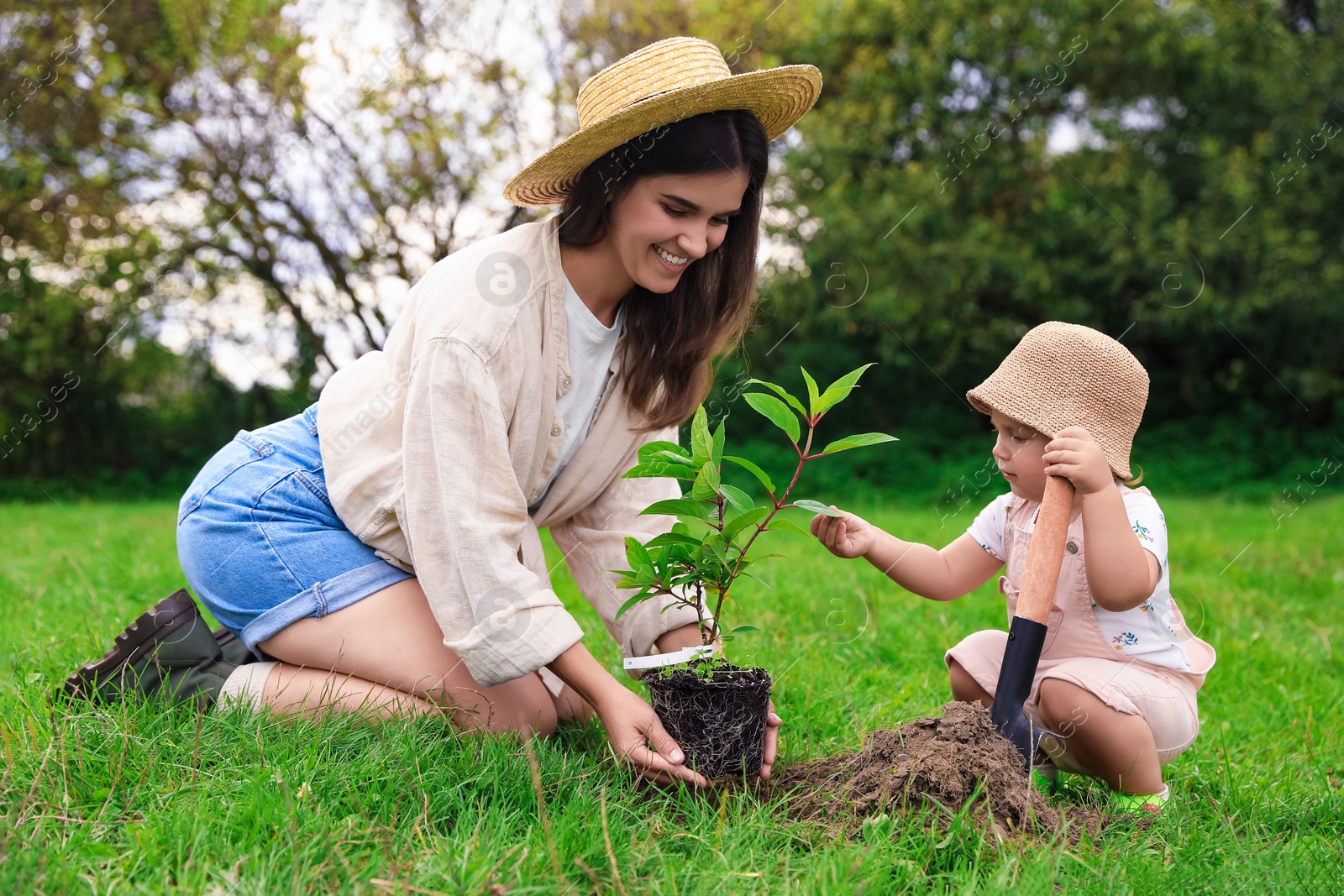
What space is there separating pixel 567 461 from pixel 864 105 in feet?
28.4

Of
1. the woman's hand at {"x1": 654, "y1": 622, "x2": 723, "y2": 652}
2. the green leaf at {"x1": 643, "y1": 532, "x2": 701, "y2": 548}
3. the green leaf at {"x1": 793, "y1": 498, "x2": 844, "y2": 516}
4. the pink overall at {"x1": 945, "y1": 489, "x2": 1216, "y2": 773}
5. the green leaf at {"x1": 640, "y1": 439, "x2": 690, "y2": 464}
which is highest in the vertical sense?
the green leaf at {"x1": 640, "y1": 439, "x2": 690, "y2": 464}

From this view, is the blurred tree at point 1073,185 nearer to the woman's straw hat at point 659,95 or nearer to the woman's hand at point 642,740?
the woman's straw hat at point 659,95

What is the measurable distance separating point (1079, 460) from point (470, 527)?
1218 millimetres

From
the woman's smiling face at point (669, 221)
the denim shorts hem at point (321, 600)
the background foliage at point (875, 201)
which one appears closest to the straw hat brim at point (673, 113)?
the woman's smiling face at point (669, 221)

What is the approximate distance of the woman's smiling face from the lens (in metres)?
2.18

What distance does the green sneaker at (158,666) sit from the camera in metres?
2.22

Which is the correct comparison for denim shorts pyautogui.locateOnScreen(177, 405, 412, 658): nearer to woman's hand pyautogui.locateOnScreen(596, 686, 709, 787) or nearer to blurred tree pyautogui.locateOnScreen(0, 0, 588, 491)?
woman's hand pyautogui.locateOnScreen(596, 686, 709, 787)

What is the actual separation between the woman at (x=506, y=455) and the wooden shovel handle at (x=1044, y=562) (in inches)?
23.9

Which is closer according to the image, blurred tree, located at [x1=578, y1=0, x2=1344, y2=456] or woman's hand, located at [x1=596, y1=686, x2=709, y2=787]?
woman's hand, located at [x1=596, y1=686, x2=709, y2=787]

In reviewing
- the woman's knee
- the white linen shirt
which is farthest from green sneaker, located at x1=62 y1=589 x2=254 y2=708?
the woman's knee

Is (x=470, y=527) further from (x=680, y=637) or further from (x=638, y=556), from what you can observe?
(x=680, y=637)

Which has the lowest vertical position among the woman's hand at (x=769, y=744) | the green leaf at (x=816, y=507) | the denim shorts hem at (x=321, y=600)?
the woman's hand at (x=769, y=744)

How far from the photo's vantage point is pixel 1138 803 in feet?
6.87

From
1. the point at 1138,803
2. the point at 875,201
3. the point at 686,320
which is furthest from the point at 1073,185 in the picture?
the point at 1138,803
